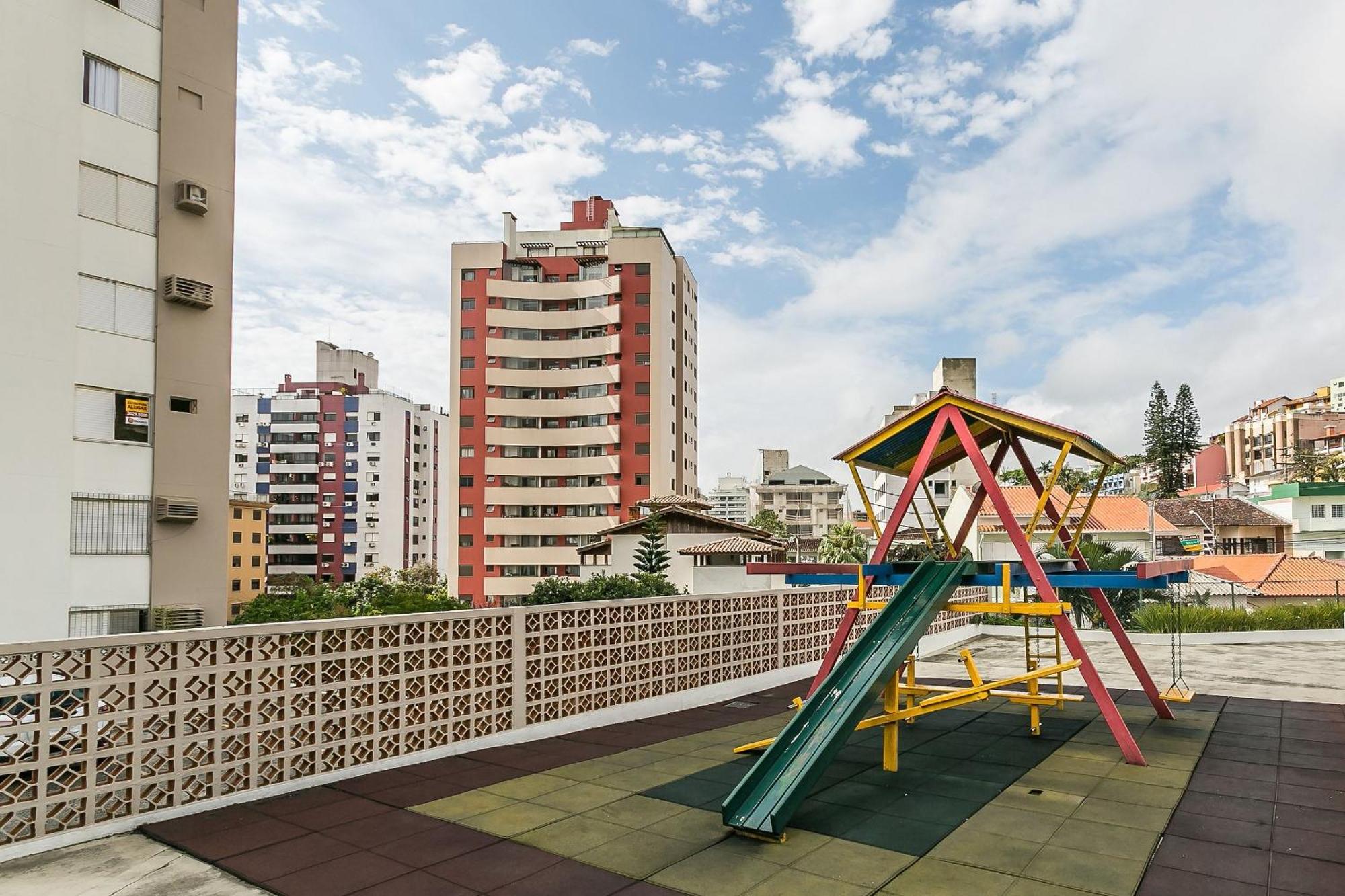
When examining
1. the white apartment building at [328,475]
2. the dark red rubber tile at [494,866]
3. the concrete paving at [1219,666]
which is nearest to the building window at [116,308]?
the dark red rubber tile at [494,866]

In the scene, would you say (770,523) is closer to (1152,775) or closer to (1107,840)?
(1152,775)

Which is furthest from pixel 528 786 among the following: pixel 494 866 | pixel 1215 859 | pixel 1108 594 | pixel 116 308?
pixel 1108 594

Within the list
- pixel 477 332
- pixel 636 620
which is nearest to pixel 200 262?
pixel 636 620

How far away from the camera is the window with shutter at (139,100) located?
804 inches

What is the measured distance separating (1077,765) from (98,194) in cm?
2281

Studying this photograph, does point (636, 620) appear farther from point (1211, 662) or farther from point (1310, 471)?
point (1310, 471)

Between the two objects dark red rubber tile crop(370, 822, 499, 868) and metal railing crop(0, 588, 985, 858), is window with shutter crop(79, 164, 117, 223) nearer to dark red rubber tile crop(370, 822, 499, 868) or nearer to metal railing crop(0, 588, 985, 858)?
metal railing crop(0, 588, 985, 858)

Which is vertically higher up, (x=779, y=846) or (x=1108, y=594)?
(x=779, y=846)

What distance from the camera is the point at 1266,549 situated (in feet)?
171

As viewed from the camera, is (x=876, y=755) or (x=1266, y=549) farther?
(x=1266, y=549)

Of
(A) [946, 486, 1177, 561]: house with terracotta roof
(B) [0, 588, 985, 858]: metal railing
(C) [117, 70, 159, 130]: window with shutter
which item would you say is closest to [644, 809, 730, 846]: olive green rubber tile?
(B) [0, 588, 985, 858]: metal railing

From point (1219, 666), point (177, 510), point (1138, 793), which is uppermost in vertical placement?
point (177, 510)

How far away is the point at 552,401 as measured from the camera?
2185 inches

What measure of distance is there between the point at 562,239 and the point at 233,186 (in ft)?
122
